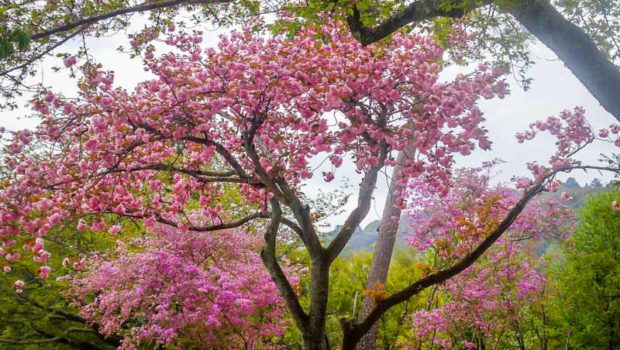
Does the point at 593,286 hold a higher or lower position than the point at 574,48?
higher

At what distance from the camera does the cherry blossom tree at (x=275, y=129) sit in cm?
488

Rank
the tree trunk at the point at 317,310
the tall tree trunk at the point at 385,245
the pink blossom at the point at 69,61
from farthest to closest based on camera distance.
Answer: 1. the tall tree trunk at the point at 385,245
2. the tree trunk at the point at 317,310
3. the pink blossom at the point at 69,61

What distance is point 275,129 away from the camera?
616cm

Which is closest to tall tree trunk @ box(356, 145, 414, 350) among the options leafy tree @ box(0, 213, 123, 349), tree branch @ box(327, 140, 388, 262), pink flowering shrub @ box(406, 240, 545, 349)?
pink flowering shrub @ box(406, 240, 545, 349)

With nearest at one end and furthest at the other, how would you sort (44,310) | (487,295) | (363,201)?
(363,201) < (487,295) < (44,310)

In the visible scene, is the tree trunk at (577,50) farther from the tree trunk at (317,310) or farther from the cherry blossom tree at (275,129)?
the tree trunk at (317,310)

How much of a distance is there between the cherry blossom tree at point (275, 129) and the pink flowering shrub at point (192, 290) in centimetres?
317

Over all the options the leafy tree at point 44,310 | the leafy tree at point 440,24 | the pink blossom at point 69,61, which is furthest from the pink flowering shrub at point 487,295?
the leafy tree at point 44,310

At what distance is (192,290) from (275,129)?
446cm

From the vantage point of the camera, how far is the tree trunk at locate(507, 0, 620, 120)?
3762 millimetres

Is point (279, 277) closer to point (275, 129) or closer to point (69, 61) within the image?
point (275, 129)

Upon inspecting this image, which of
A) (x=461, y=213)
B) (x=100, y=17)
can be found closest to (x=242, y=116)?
(x=100, y=17)

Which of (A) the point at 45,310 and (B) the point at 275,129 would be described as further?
(A) the point at 45,310

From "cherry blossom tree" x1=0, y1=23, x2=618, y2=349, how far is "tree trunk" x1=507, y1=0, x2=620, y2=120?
3.32ft
